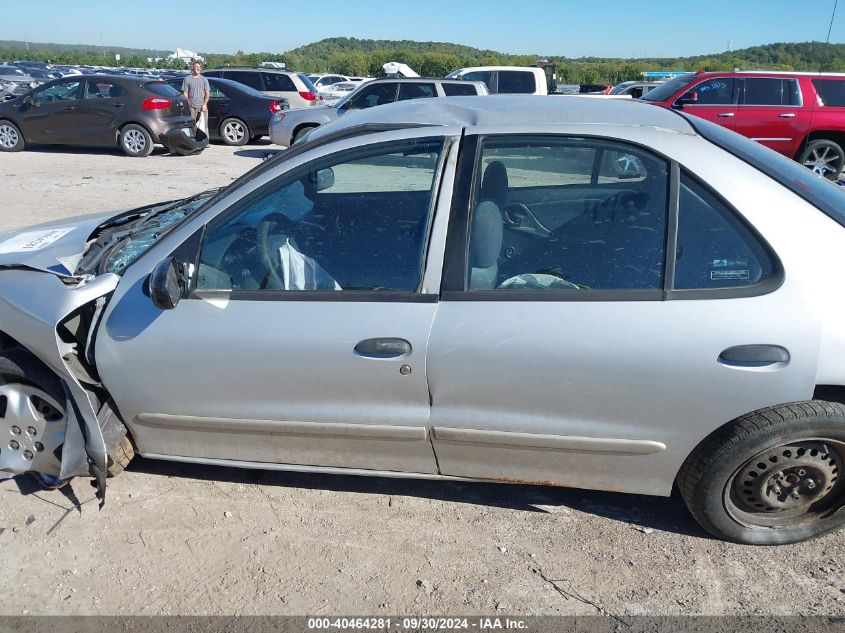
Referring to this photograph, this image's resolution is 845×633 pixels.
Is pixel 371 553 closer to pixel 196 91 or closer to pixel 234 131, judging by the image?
pixel 196 91

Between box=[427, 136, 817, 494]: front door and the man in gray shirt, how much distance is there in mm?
12164

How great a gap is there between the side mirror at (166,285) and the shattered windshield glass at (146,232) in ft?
1.26

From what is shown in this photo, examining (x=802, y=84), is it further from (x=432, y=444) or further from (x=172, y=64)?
(x=172, y=64)

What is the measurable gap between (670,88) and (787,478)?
11312 millimetres

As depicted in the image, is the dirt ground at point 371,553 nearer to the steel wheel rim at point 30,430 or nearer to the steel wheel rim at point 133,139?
the steel wheel rim at point 30,430

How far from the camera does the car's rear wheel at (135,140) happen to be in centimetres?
1279

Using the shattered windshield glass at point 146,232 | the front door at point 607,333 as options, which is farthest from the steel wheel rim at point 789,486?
the shattered windshield glass at point 146,232

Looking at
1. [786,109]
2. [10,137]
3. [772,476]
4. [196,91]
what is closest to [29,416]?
[772,476]

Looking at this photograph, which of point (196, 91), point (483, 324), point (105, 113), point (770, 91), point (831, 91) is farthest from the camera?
point (196, 91)

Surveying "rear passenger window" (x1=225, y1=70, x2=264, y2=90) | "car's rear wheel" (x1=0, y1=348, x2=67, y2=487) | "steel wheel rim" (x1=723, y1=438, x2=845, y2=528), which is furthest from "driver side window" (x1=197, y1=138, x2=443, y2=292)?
"rear passenger window" (x1=225, y1=70, x2=264, y2=90)

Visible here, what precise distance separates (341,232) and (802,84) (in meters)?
11.7

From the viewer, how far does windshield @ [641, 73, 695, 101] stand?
12.2 meters

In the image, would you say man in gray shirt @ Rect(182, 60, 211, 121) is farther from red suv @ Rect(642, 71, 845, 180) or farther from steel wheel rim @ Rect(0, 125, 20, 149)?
red suv @ Rect(642, 71, 845, 180)

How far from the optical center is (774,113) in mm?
11586
